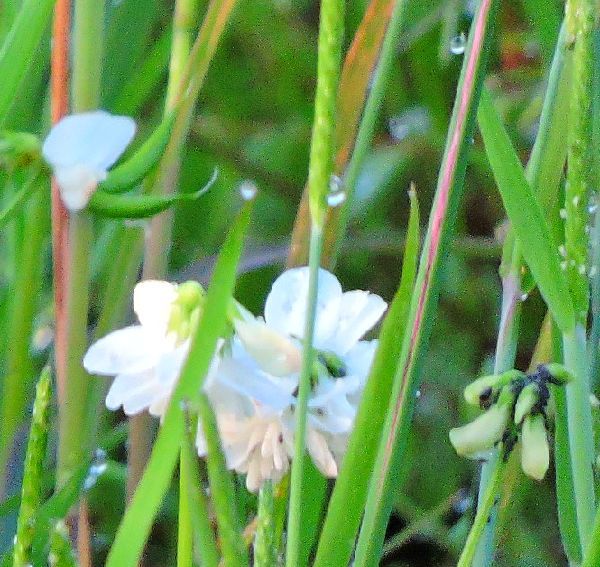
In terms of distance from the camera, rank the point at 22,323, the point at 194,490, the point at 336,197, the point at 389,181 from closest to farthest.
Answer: the point at 194,490 → the point at 336,197 → the point at 22,323 → the point at 389,181

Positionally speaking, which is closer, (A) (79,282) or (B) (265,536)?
(B) (265,536)

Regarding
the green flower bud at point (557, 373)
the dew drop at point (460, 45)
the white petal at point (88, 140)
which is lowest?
the green flower bud at point (557, 373)

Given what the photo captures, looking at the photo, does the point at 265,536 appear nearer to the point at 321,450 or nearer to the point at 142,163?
the point at 321,450

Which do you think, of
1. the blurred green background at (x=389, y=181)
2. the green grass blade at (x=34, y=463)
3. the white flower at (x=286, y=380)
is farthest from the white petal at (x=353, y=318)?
the blurred green background at (x=389, y=181)

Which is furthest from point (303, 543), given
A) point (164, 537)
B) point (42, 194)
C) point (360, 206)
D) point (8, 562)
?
point (360, 206)

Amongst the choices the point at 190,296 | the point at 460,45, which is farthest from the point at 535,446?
the point at 460,45

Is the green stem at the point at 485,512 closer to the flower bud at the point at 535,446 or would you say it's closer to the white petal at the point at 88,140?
the flower bud at the point at 535,446

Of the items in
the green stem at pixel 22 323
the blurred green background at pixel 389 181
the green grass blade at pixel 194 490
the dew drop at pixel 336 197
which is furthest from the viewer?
A: the blurred green background at pixel 389 181

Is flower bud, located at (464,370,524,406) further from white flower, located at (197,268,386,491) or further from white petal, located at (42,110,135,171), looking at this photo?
white petal, located at (42,110,135,171)
